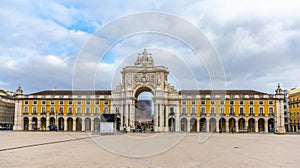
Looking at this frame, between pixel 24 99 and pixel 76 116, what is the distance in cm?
1499

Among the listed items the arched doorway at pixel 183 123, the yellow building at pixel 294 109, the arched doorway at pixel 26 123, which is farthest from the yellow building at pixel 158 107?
the yellow building at pixel 294 109

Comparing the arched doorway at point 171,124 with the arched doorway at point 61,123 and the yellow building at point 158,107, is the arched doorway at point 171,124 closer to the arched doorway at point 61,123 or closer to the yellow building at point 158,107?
the yellow building at point 158,107

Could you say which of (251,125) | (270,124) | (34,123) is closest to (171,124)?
(251,125)

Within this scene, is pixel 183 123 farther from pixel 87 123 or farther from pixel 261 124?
pixel 87 123

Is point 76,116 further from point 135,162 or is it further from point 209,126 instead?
point 135,162

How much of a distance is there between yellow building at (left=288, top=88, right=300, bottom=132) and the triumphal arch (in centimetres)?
3432

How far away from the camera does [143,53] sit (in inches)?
3386

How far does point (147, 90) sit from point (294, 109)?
42.6 m

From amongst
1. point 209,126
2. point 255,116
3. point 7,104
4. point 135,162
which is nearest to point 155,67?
point 209,126

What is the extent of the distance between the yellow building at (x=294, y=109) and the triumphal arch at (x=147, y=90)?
34323mm

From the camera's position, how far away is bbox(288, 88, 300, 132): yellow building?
91812mm

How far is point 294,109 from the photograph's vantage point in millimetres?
94312

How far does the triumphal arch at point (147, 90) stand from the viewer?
266ft

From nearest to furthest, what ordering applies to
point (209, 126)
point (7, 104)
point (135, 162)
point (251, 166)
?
point (251, 166) → point (135, 162) → point (209, 126) → point (7, 104)
